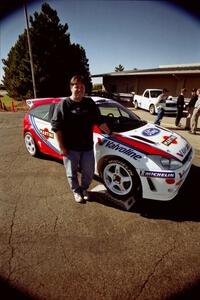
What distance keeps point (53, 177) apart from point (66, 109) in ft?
5.96

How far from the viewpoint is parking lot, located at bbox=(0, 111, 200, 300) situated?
5.87ft

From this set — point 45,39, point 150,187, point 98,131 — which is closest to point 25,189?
point 98,131

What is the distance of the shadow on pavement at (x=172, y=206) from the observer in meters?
2.75

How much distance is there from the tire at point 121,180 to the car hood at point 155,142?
0.36 meters

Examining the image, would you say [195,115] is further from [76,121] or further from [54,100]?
[76,121]

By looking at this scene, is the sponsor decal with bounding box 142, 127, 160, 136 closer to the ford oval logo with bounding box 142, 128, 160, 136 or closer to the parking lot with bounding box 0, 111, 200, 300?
the ford oval logo with bounding box 142, 128, 160, 136

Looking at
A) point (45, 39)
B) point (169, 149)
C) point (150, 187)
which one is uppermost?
point (45, 39)

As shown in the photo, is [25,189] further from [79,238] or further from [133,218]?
[133,218]

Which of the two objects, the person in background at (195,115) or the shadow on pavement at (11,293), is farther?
the person in background at (195,115)

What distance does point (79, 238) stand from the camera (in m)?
2.36

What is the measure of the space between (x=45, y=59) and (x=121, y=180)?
59.0 feet

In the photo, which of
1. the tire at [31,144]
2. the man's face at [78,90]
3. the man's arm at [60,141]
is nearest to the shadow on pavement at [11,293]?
the man's arm at [60,141]

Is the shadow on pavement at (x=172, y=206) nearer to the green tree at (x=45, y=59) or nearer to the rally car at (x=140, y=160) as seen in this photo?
the rally car at (x=140, y=160)

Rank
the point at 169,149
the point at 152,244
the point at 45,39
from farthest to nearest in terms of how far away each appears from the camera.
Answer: the point at 45,39 < the point at 169,149 < the point at 152,244
